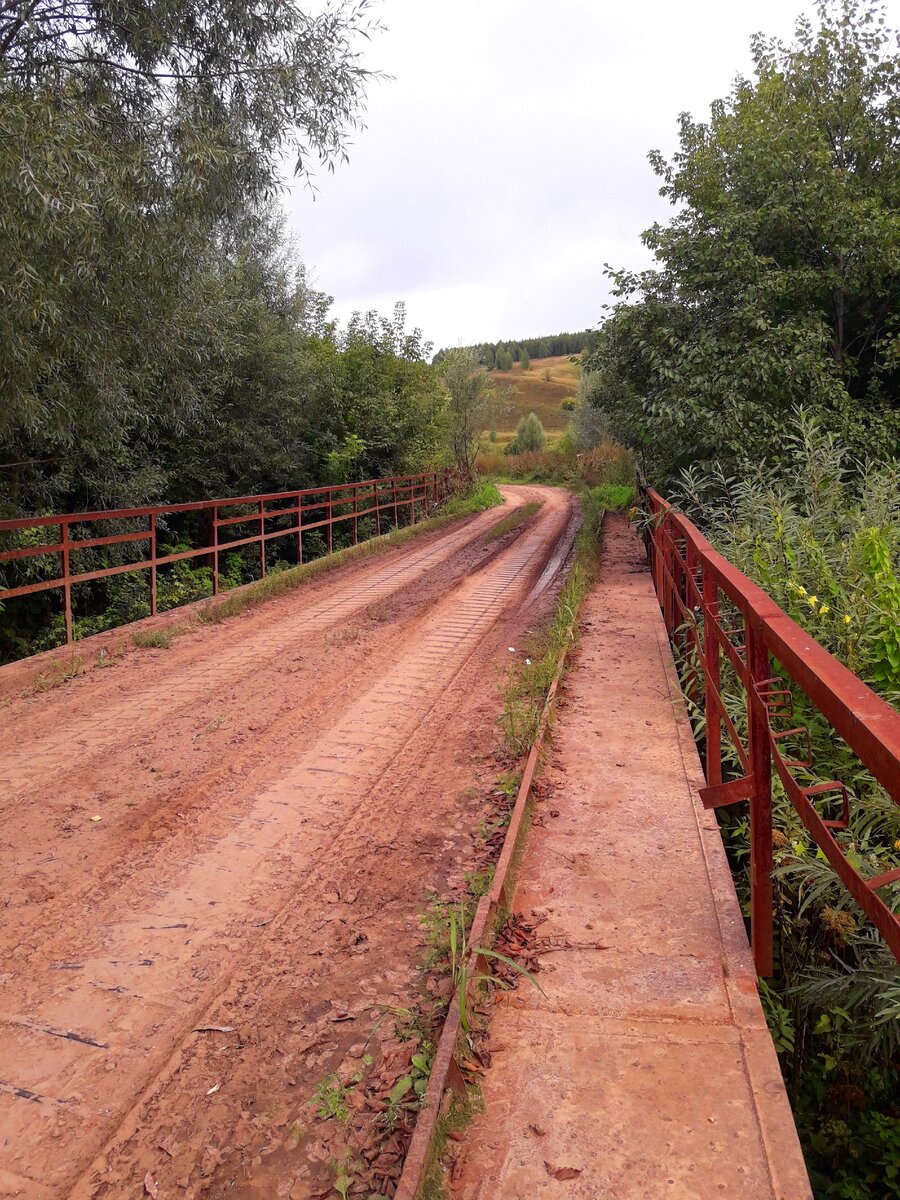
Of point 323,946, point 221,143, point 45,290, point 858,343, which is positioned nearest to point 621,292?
point 858,343

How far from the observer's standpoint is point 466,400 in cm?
3359

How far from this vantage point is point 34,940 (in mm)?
3285

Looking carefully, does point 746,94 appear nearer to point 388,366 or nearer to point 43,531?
point 388,366

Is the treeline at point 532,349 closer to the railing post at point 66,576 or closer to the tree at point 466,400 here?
the tree at point 466,400

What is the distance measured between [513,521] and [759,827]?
61.1ft

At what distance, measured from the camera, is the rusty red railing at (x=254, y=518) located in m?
8.70

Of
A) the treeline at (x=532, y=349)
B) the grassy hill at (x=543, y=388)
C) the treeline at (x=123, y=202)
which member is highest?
the treeline at (x=532, y=349)

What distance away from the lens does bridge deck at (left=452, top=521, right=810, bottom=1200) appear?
2006 millimetres

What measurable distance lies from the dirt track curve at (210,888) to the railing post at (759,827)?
125 cm

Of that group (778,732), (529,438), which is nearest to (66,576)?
(778,732)

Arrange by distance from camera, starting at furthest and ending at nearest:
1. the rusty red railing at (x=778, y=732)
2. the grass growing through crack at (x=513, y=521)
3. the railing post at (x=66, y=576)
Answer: the grass growing through crack at (x=513, y=521)
the railing post at (x=66, y=576)
the rusty red railing at (x=778, y=732)

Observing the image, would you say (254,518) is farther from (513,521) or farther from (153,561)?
(513,521)

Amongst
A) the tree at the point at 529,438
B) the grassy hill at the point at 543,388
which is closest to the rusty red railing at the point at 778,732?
the tree at the point at 529,438

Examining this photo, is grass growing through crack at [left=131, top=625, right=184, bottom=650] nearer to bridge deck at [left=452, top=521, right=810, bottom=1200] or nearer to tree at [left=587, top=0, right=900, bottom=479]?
bridge deck at [left=452, top=521, right=810, bottom=1200]
